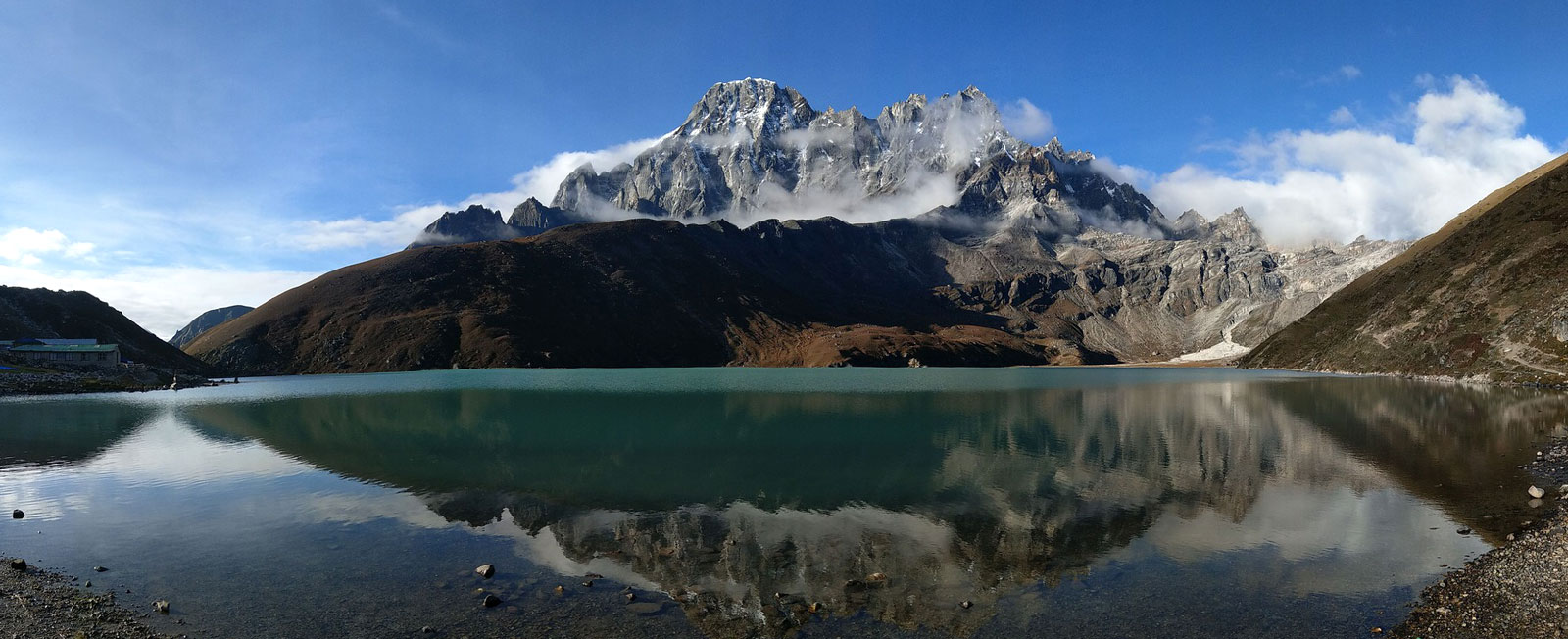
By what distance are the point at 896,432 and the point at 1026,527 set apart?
2769 centimetres

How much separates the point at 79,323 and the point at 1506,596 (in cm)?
21593

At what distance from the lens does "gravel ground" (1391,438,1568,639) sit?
51.5 feet

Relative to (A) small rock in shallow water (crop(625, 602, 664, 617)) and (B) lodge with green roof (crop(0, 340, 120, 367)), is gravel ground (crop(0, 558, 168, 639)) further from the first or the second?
(B) lodge with green roof (crop(0, 340, 120, 367))

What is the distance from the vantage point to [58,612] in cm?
1669

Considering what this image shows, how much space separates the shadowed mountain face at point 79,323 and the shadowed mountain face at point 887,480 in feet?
364

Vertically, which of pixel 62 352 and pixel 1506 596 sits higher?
pixel 62 352

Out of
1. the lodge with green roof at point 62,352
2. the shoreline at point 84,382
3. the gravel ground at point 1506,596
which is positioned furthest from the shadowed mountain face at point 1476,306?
the lodge with green roof at point 62,352

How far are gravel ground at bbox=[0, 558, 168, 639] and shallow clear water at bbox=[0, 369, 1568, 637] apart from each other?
0.80 m

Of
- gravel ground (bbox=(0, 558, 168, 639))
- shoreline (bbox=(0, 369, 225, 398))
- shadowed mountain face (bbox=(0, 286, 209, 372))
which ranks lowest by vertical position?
gravel ground (bbox=(0, 558, 168, 639))

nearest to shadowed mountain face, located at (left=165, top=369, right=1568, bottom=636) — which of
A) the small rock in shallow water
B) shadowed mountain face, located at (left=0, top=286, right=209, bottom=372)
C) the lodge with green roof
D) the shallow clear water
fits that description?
the shallow clear water

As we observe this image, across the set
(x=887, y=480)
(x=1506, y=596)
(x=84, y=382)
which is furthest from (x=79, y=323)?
(x=1506, y=596)

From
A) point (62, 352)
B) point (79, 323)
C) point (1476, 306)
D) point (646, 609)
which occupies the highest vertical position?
point (79, 323)

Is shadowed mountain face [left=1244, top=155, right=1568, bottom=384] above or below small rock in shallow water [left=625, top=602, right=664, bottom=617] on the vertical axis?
above

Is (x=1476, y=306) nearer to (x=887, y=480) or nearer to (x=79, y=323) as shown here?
(x=887, y=480)
